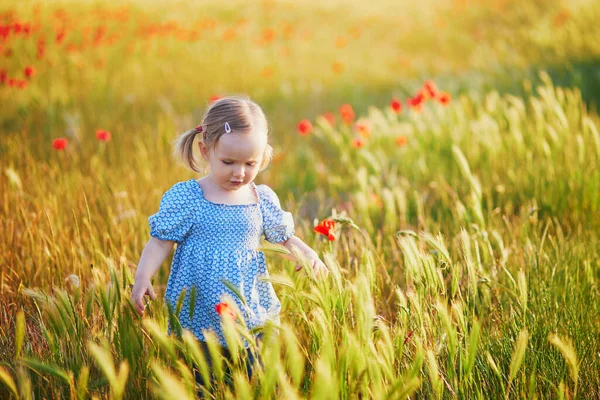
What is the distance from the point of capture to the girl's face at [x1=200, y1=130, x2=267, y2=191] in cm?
167

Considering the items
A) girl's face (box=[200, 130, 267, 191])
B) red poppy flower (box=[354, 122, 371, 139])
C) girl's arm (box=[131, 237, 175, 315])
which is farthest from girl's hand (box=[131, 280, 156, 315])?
red poppy flower (box=[354, 122, 371, 139])

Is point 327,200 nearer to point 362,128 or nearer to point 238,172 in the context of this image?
point 362,128

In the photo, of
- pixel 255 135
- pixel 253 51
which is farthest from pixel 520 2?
pixel 255 135

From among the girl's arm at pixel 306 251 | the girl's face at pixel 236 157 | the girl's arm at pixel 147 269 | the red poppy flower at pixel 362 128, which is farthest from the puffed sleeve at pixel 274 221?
the red poppy flower at pixel 362 128

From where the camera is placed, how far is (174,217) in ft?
5.59

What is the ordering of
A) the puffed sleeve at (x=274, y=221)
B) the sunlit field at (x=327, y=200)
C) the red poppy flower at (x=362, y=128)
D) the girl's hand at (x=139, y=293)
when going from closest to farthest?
the sunlit field at (x=327, y=200), the girl's hand at (x=139, y=293), the puffed sleeve at (x=274, y=221), the red poppy flower at (x=362, y=128)

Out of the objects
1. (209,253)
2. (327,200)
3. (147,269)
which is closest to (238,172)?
(209,253)

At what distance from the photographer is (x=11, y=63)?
14.4 feet

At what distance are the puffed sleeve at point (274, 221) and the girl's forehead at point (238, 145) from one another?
0.22m

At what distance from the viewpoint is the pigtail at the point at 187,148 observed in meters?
1.85

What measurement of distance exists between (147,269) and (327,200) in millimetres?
1741

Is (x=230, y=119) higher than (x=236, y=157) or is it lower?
higher

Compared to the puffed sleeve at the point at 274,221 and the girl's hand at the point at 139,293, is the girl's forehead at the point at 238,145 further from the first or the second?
the girl's hand at the point at 139,293

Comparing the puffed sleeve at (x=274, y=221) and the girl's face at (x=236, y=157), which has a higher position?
the girl's face at (x=236, y=157)
